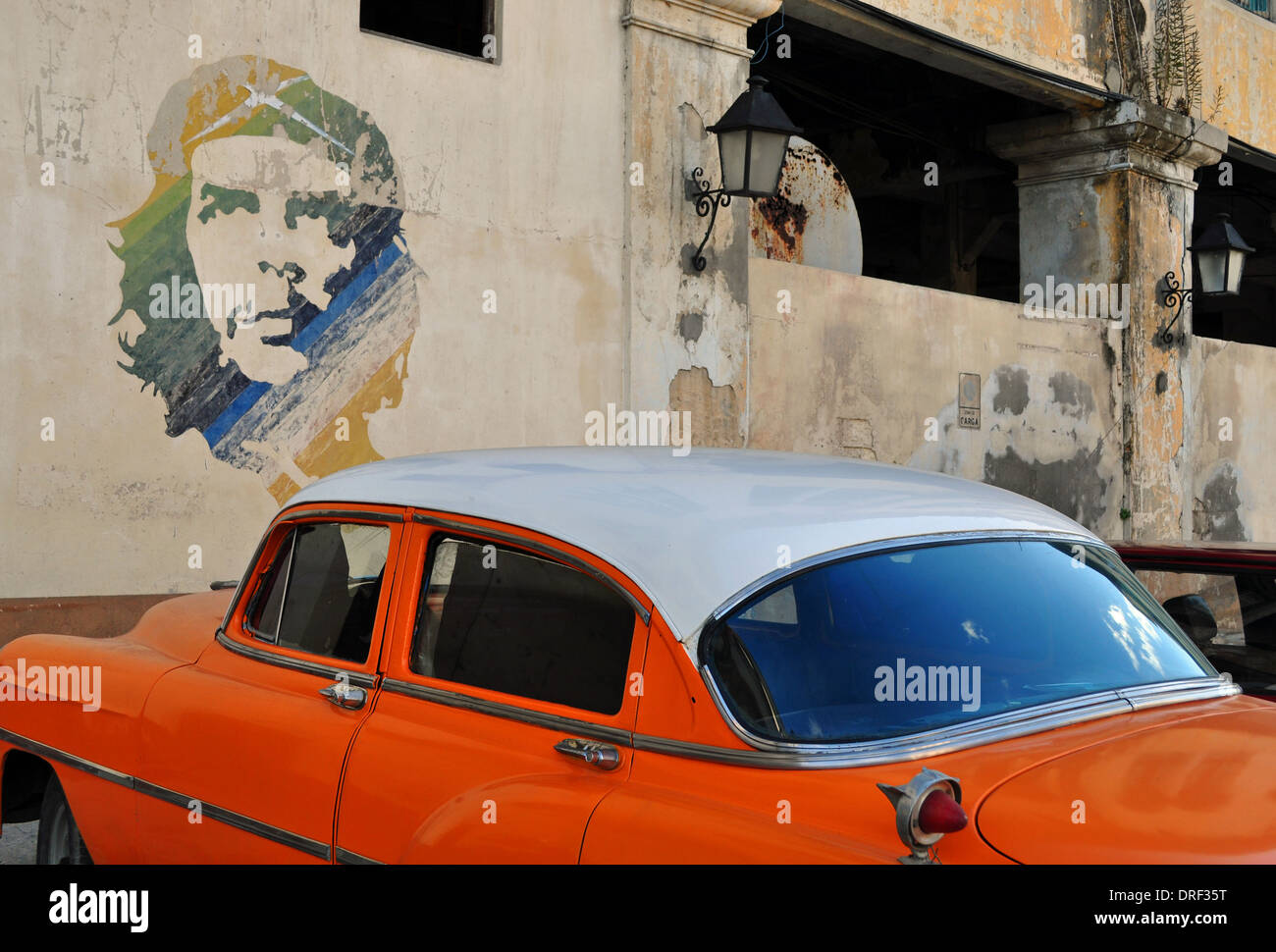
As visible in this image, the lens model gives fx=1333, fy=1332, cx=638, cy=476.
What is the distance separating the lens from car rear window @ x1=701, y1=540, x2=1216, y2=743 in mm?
2332

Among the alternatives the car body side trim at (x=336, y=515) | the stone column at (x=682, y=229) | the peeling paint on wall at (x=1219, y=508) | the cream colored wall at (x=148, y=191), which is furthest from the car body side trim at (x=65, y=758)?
the peeling paint on wall at (x=1219, y=508)

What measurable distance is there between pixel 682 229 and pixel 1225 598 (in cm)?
477

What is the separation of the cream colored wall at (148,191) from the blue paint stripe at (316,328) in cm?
12

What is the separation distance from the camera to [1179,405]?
503 inches

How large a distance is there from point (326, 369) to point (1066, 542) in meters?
4.89

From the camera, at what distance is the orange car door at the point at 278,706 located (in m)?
2.90

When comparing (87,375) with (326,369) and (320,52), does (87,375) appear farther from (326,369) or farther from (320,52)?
(320,52)

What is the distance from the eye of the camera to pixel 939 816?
6.45 feet

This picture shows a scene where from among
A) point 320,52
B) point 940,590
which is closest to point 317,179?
point 320,52

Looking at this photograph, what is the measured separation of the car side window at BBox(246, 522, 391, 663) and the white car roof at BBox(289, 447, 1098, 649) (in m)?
0.12

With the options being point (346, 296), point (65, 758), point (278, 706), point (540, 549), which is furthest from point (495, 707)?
point (346, 296)

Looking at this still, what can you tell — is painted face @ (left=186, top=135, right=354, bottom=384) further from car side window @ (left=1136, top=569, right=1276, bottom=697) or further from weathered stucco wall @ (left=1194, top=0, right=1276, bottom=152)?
weathered stucco wall @ (left=1194, top=0, right=1276, bottom=152)

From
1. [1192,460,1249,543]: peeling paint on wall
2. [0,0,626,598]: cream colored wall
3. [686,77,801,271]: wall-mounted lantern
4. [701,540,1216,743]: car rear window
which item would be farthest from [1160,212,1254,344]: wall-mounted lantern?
[701,540,1216,743]: car rear window

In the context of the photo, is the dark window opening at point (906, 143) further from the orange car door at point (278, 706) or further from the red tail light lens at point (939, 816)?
the red tail light lens at point (939, 816)
